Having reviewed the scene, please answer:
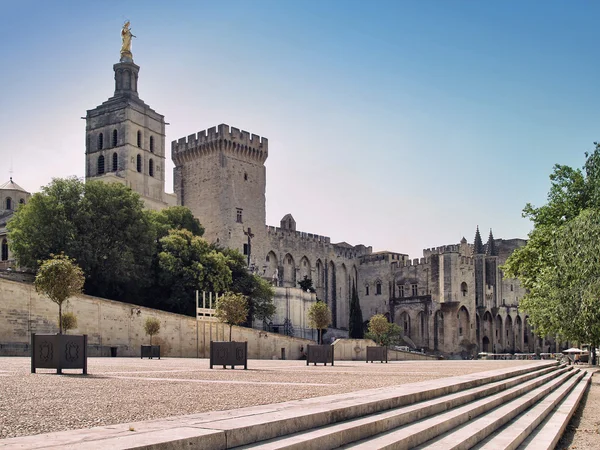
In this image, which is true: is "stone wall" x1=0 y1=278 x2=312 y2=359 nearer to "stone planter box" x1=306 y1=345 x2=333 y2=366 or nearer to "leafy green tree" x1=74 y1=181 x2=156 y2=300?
"leafy green tree" x1=74 y1=181 x2=156 y2=300

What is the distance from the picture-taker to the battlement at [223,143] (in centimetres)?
5825

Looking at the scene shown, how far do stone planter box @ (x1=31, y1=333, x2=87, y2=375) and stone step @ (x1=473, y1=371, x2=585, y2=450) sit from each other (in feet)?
22.7

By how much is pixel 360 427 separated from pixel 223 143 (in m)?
53.7

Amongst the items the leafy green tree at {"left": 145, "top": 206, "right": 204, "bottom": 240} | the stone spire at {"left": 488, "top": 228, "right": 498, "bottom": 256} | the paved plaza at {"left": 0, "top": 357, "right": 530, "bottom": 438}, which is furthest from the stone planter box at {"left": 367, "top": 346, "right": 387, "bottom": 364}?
the stone spire at {"left": 488, "top": 228, "right": 498, "bottom": 256}

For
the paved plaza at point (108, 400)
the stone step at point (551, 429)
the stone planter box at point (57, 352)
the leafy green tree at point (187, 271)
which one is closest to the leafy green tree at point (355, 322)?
the leafy green tree at point (187, 271)

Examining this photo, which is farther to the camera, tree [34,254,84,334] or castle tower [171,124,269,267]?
castle tower [171,124,269,267]

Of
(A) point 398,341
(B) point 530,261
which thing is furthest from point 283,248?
(B) point 530,261

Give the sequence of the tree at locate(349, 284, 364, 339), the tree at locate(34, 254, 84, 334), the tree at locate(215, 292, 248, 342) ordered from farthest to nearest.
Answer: the tree at locate(349, 284, 364, 339) → the tree at locate(215, 292, 248, 342) → the tree at locate(34, 254, 84, 334)

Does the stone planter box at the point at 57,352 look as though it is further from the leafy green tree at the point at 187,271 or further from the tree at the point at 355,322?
the tree at the point at 355,322

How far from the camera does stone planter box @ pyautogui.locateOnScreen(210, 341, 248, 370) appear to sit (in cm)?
1584

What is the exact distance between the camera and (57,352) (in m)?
11.7

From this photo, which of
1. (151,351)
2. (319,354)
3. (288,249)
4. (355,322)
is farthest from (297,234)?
(319,354)

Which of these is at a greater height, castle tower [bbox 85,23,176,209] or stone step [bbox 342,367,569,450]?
castle tower [bbox 85,23,176,209]

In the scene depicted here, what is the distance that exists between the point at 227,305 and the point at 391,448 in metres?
20.6
